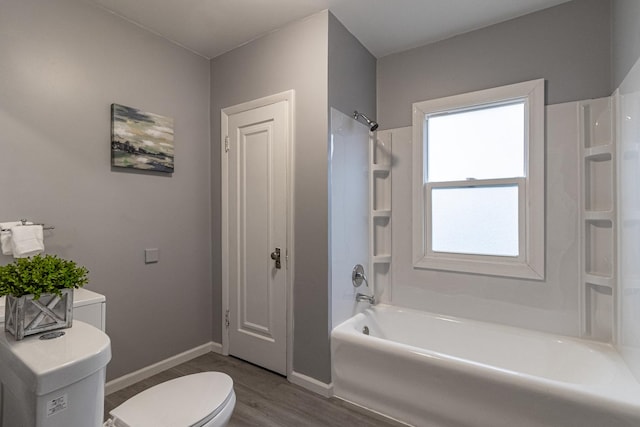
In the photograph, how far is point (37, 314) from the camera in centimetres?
108

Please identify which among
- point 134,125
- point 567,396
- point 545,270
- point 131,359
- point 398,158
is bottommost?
point 131,359

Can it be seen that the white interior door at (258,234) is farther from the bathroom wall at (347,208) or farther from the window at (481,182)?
the window at (481,182)

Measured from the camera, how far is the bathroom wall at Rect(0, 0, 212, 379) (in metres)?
1.76

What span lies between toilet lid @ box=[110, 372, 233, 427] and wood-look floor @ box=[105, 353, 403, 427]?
0.62m

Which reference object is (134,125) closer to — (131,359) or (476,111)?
(131,359)

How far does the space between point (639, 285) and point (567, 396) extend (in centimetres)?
63

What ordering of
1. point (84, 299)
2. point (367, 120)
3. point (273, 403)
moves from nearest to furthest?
1. point (84, 299)
2. point (273, 403)
3. point (367, 120)

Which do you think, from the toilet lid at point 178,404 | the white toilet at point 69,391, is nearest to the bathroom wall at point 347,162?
the toilet lid at point 178,404

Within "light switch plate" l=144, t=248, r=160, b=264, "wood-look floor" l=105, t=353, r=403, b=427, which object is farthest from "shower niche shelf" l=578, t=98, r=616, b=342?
"light switch plate" l=144, t=248, r=160, b=264

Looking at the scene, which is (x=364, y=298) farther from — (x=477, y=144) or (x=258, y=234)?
(x=477, y=144)

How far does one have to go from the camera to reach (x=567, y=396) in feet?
4.62

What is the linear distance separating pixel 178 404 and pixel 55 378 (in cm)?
53

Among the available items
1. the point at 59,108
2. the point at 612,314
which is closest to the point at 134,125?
the point at 59,108

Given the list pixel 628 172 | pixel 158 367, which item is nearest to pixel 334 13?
pixel 628 172
